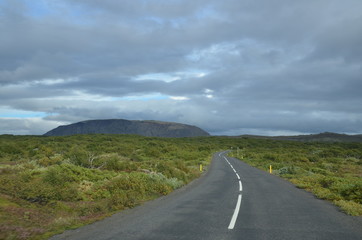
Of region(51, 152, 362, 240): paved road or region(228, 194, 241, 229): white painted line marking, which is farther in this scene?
region(228, 194, 241, 229): white painted line marking

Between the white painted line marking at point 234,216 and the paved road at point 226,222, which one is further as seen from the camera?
the white painted line marking at point 234,216

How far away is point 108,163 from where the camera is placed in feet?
70.5

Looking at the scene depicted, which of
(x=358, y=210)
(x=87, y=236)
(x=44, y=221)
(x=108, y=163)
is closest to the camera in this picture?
(x=87, y=236)

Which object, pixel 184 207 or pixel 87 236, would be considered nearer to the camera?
pixel 87 236

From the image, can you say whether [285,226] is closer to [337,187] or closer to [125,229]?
[125,229]

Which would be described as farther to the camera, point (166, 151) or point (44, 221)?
point (166, 151)

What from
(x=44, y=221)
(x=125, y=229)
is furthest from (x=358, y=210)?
(x=44, y=221)

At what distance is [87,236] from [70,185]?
6735 mm

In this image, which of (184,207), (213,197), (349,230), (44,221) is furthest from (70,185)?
(349,230)

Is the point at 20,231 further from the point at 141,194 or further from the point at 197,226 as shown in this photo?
the point at 141,194

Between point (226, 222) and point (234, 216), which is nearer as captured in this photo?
point (226, 222)

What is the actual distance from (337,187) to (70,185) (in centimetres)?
1372

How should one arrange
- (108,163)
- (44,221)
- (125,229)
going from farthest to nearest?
(108,163) → (44,221) → (125,229)

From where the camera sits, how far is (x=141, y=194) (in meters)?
13.4
